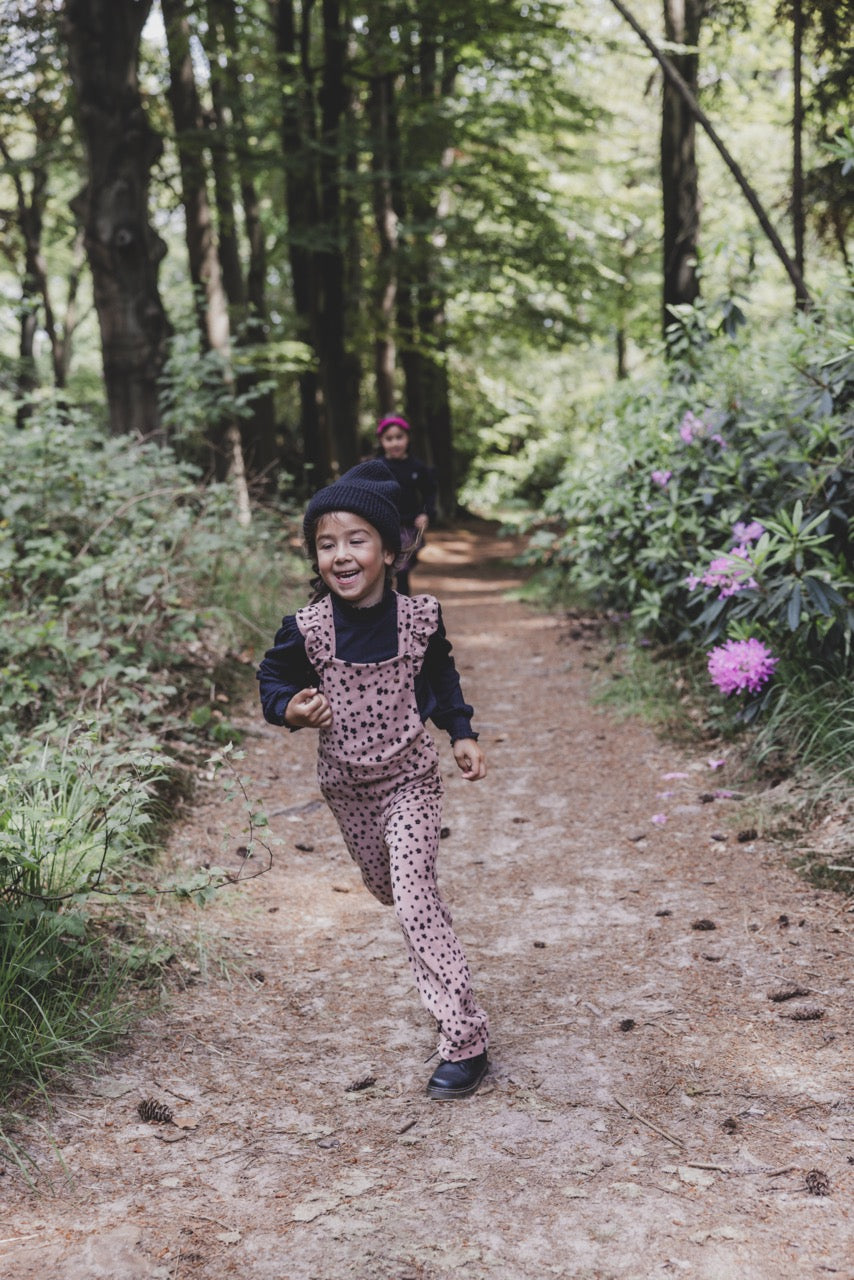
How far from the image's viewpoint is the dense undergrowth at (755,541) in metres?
4.89

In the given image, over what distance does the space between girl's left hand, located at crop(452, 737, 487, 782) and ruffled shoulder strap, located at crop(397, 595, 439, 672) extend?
0.89 feet

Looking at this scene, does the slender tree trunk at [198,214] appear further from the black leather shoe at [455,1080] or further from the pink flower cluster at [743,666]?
the black leather shoe at [455,1080]

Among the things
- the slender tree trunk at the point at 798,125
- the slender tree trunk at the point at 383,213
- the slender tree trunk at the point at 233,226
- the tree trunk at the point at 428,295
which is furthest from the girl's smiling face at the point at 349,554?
the tree trunk at the point at 428,295

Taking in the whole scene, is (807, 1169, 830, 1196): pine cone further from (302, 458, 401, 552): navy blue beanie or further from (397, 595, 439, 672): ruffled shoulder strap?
(302, 458, 401, 552): navy blue beanie

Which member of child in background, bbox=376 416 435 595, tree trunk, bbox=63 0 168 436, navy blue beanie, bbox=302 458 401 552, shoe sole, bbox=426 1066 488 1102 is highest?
tree trunk, bbox=63 0 168 436

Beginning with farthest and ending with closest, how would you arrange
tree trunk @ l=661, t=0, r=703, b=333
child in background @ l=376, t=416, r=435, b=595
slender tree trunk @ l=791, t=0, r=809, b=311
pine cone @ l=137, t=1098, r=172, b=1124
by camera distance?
tree trunk @ l=661, t=0, r=703, b=333 → child in background @ l=376, t=416, r=435, b=595 → slender tree trunk @ l=791, t=0, r=809, b=311 → pine cone @ l=137, t=1098, r=172, b=1124

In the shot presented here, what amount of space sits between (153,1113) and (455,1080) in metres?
0.85

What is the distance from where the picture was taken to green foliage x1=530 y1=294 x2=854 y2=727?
4.99 m

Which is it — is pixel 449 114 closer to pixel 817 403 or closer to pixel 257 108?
pixel 257 108

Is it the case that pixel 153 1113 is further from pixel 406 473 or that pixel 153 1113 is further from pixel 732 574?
pixel 406 473

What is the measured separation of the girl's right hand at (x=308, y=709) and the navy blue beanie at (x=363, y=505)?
55 centimetres

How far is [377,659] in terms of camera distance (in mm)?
3217

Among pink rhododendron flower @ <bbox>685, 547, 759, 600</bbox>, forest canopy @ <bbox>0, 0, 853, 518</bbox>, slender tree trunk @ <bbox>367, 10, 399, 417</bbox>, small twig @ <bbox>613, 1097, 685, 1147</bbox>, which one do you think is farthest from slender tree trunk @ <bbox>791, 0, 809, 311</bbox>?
slender tree trunk @ <bbox>367, 10, 399, 417</bbox>

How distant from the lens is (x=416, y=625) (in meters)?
3.27
